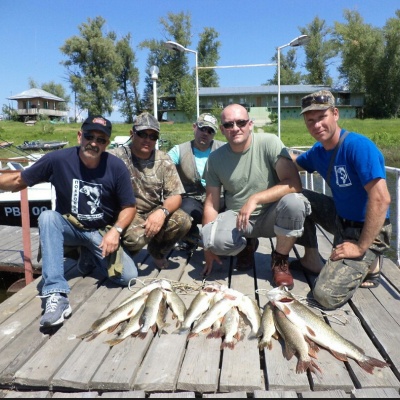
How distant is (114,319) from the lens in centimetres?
314

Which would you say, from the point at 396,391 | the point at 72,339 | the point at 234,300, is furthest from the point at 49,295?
the point at 396,391

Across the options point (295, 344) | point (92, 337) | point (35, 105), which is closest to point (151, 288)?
point (92, 337)

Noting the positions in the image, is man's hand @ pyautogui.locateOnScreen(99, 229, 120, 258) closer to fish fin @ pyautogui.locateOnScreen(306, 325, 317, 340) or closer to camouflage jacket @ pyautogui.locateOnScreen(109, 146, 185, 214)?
camouflage jacket @ pyautogui.locateOnScreen(109, 146, 185, 214)

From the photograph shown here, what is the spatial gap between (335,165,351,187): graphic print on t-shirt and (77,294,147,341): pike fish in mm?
1841

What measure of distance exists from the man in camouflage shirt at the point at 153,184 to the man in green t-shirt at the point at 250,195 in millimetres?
332

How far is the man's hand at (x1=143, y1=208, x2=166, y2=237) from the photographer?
396 cm

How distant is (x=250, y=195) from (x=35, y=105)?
8466 centimetres

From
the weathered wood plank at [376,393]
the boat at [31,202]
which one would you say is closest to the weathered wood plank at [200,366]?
the weathered wood plank at [376,393]

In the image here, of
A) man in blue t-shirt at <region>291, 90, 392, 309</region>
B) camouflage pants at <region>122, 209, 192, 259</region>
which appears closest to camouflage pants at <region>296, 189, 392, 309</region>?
man in blue t-shirt at <region>291, 90, 392, 309</region>

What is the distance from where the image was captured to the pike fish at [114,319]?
304 cm

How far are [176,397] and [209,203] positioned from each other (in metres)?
2.09

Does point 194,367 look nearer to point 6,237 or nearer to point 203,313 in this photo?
point 203,313

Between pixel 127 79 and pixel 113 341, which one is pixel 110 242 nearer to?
pixel 113 341

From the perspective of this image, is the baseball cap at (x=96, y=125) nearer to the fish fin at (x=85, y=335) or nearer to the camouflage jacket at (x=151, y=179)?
the camouflage jacket at (x=151, y=179)
